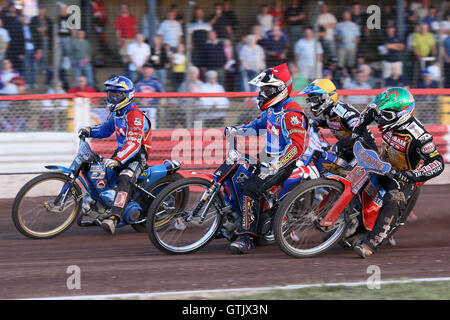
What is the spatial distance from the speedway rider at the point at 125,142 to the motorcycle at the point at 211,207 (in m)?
1.06

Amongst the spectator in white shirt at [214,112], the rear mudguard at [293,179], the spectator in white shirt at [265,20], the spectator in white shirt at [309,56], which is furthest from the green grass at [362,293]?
the spectator in white shirt at [265,20]

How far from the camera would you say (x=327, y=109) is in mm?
7918

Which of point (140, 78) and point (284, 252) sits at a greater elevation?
point (140, 78)

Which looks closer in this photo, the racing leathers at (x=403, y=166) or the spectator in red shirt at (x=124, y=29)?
the racing leathers at (x=403, y=166)

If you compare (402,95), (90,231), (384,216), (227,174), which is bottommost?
(90,231)

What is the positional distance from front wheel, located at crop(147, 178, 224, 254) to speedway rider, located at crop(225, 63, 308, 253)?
0.94ft

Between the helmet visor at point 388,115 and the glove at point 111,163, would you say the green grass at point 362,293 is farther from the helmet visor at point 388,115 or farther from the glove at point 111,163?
the glove at point 111,163

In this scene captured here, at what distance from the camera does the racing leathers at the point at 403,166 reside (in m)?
6.78

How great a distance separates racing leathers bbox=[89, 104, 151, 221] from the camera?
7867 millimetres
